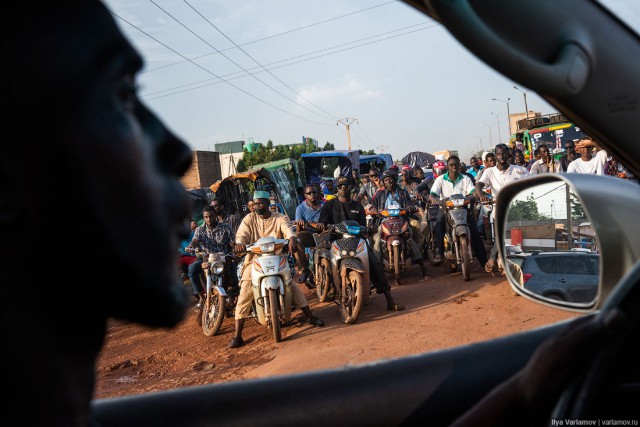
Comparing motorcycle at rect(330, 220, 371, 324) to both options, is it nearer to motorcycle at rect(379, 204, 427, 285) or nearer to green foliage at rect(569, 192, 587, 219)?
motorcycle at rect(379, 204, 427, 285)

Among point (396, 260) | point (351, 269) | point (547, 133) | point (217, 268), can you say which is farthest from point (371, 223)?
point (547, 133)

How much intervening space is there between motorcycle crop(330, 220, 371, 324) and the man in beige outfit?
0.43 meters

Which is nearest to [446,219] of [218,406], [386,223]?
[386,223]

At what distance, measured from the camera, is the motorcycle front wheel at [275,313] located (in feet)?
21.0

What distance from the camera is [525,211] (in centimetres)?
154

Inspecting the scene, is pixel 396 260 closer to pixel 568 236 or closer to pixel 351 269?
pixel 351 269

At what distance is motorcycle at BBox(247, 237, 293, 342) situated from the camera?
6.48m

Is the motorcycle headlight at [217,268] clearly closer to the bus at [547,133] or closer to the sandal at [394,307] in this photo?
the sandal at [394,307]

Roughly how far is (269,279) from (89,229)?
5652 millimetres

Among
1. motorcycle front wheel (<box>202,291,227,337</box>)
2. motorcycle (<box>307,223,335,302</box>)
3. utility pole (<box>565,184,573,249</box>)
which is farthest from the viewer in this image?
motorcycle (<box>307,223,335,302</box>)

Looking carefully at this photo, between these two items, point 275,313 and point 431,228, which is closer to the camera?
point 275,313

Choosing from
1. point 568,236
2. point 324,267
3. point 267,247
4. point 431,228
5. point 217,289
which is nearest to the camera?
point 568,236

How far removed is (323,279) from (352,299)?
3.92 feet

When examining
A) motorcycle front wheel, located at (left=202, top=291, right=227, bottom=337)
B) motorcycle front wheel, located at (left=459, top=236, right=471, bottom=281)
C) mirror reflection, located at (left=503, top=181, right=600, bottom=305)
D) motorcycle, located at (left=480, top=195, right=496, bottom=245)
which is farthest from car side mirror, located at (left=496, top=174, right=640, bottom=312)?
motorcycle, located at (left=480, top=195, right=496, bottom=245)
